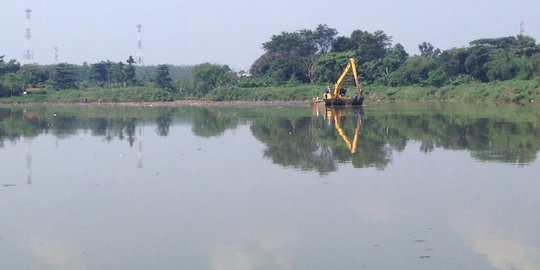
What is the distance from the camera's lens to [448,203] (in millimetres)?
10680

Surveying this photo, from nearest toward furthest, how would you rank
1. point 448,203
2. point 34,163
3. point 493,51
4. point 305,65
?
point 448,203
point 34,163
point 493,51
point 305,65

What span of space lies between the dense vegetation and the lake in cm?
3107

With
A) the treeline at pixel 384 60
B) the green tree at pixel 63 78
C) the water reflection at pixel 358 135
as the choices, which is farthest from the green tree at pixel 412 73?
the green tree at pixel 63 78

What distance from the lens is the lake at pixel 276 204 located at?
808 cm

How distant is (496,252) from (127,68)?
66.1m

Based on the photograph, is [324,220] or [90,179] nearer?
[324,220]

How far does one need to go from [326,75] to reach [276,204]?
51.2 meters

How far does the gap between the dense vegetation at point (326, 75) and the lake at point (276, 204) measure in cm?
3107

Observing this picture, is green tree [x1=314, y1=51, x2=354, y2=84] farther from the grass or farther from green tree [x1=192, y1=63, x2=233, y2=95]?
green tree [x1=192, y1=63, x2=233, y2=95]

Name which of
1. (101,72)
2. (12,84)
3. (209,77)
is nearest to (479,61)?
(209,77)

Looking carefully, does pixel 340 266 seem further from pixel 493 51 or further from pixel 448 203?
pixel 493 51

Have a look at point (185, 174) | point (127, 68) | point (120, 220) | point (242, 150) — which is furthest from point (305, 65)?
point (120, 220)

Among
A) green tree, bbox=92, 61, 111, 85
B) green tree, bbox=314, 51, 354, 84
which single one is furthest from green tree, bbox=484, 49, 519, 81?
green tree, bbox=92, 61, 111, 85

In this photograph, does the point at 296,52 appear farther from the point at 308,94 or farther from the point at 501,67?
the point at 501,67
